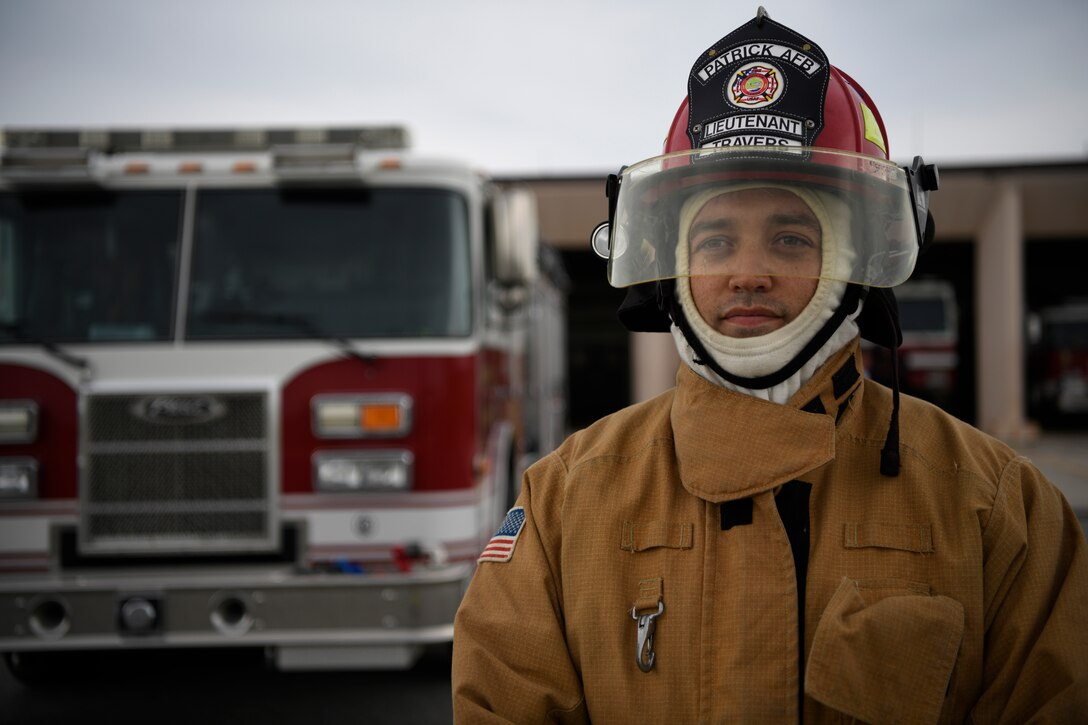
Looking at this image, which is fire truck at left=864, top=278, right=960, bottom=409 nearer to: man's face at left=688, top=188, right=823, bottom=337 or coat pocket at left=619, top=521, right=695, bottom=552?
man's face at left=688, top=188, right=823, bottom=337

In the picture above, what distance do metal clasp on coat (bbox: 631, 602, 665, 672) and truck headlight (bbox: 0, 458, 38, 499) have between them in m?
3.96

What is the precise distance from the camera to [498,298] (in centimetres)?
562

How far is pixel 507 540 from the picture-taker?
1862mm

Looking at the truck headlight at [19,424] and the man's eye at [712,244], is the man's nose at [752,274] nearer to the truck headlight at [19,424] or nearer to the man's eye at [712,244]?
the man's eye at [712,244]

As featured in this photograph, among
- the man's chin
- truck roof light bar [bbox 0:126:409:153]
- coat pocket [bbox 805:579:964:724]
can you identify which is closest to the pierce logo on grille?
truck roof light bar [bbox 0:126:409:153]

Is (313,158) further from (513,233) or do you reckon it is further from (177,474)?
(177,474)

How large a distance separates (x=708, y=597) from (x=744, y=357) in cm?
44

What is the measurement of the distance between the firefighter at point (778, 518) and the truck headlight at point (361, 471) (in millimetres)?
2864

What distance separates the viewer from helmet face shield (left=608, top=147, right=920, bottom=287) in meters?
1.87

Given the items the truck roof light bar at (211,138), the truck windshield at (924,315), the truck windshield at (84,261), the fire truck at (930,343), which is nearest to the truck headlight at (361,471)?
the truck windshield at (84,261)

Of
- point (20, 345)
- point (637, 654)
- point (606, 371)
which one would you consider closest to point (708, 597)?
point (637, 654)

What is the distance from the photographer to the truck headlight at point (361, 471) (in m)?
4.66

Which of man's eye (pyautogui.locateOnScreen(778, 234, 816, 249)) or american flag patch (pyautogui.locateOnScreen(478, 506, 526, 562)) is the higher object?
man's eye (pyautogui.locateOnScreen(778, 234, 816, 249))

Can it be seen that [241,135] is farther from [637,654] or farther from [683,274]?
[637,654]
